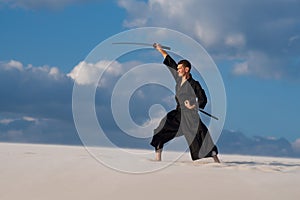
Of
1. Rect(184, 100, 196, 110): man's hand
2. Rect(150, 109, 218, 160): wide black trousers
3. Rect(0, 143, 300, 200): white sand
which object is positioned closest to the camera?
Rect(0, 143, 300, 200): white sand

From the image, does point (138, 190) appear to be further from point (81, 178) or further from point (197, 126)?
point (197, 126)

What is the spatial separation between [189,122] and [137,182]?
2.47m

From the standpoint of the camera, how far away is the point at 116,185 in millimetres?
5301

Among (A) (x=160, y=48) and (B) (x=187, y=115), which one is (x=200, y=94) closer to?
(B) (x=187, y=115)

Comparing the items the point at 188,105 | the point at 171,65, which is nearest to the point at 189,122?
the point at 188,105

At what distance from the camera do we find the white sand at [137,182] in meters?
4.87

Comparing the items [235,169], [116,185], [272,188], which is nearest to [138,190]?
[116,185]

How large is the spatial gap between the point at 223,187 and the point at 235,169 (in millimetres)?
1806

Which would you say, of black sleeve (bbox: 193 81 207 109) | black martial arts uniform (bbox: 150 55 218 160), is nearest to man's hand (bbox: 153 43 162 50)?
black martial arts uniform (bbox: 150 55 218 160)

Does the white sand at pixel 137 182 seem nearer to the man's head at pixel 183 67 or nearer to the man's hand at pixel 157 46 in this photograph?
the man's head at pixel 183 67

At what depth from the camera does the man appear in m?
7.69

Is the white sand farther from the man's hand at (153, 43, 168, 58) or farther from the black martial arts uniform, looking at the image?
the man's hand at (153, 43, 168, 58)

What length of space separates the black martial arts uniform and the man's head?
0.08 m

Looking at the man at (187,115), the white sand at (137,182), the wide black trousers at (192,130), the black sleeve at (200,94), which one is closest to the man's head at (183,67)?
the man at (187,115)
